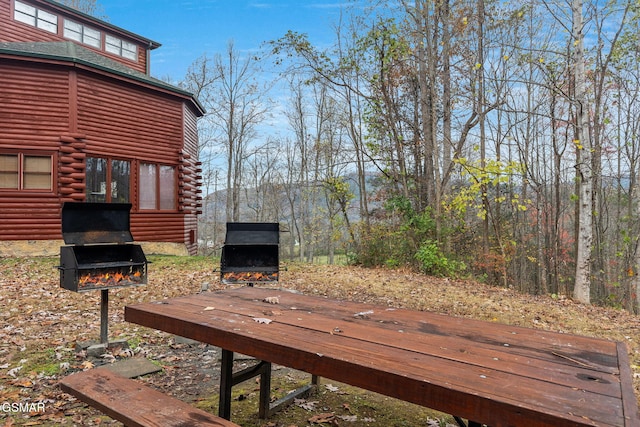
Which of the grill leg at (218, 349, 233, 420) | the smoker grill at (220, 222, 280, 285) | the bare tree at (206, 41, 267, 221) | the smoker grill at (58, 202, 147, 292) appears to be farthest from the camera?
the bare tree at (206, 41, 267, 221)

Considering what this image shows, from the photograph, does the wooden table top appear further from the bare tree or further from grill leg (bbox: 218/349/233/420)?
the bare tree

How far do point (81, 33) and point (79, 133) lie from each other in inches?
222

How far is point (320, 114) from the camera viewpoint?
24.2 meters

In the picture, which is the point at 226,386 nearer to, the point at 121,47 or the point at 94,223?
the point at 94,223

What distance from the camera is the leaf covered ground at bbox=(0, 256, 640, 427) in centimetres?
312

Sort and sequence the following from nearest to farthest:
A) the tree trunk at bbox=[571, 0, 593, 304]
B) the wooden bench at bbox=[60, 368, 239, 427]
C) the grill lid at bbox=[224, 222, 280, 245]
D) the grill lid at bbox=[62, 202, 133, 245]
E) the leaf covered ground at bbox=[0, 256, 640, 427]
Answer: the wooden bench at bbox=[60, 368, 239, 427] < the leaf covered ground at bbox=[0, 256, 640, 427] < the grill lid at bbox=[62, 202, 133, 245] < the grill lid at bbox=[224, 222, 280, 245] < the tree trunk at bbox=[571, 0, 593, 304]

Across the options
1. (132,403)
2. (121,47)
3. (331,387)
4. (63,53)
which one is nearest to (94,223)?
(132,403)

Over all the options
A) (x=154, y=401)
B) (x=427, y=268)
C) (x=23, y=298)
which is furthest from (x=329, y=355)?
(x=427, y=268)

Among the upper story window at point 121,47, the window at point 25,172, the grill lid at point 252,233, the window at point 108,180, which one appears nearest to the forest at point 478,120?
the window at point 108,180

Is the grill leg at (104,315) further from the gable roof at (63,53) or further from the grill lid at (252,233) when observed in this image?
the gable roof at (63,53)

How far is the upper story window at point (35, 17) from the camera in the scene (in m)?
12.9

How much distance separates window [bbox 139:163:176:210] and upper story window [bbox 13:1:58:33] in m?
5.91

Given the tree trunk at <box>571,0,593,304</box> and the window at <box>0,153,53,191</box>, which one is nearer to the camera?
the tree trunk at <box>571,0,593,304</box>

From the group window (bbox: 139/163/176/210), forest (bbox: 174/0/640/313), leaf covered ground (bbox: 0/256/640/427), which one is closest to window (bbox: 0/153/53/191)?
leaf covered ground (bbox: 0/256/640/427)
